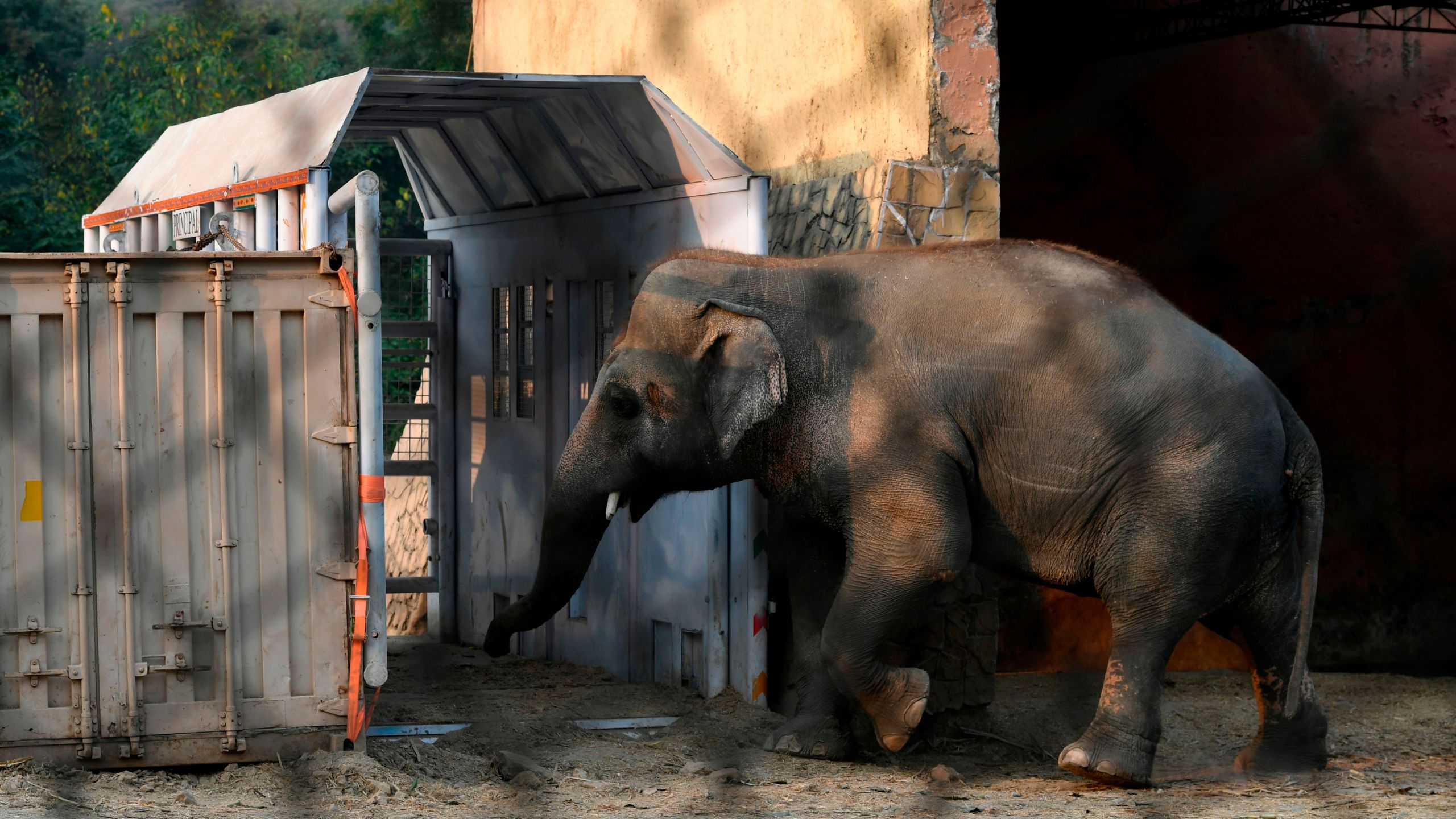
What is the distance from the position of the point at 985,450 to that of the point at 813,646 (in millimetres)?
983

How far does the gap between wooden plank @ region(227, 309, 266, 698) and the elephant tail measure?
115 inches

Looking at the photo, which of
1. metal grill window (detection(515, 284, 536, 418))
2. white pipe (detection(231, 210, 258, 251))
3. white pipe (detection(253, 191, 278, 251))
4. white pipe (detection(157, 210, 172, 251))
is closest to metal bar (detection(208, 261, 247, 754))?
white pipe (detection(253, 191, 278, 251))

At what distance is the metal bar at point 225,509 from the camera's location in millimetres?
4523

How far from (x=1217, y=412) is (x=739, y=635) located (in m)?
1.91

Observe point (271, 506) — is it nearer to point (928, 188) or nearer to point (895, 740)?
point (895, 740)

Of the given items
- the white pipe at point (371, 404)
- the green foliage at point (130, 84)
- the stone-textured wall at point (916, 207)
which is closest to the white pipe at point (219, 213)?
the white pipe at point (371, 404)

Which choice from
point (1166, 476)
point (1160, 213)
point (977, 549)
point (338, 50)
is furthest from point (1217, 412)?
point (338, 50)

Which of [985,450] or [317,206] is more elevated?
[317,206]

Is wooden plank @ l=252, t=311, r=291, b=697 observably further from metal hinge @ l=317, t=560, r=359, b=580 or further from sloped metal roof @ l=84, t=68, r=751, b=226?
sloped metal roof @ l=84, t=68, r=751, b=226

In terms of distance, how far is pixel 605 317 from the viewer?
6.66 meters

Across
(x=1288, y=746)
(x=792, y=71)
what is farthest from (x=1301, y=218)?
(x=1288, y=746)

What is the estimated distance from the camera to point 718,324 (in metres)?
5.02

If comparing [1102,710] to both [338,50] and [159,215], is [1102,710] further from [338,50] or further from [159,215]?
[338,50]

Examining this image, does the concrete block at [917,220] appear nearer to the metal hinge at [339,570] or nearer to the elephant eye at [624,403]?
the elephant eye at [624,403]
